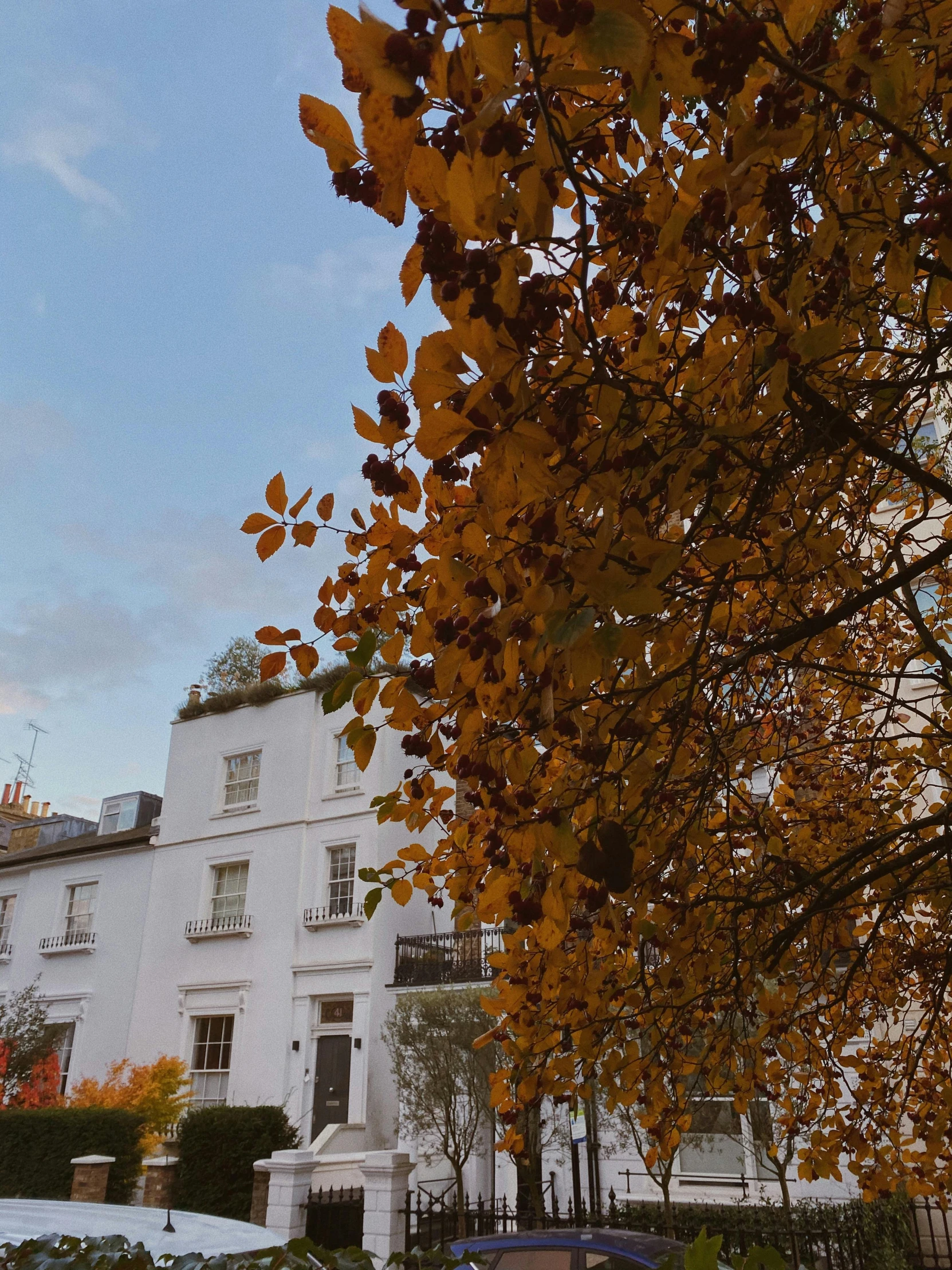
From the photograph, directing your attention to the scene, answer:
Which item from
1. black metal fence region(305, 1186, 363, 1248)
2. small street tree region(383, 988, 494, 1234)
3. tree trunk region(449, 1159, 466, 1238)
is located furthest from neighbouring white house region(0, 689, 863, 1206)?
black metal fence region(305, 1186, 363, 1248)

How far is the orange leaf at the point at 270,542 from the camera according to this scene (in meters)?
1.84

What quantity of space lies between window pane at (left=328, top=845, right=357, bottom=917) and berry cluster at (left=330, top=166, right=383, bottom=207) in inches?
585

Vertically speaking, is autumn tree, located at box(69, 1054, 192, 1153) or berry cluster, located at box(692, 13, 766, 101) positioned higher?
berry cluster, located at box(692, 13, 766, 101)

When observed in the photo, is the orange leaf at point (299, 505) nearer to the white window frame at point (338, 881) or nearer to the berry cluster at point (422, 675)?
the berry cluster at point (422, 675)

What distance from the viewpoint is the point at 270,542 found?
1848mm

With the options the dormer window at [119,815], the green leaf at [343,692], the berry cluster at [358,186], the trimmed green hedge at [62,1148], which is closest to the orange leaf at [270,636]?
the green leaf at [343,692]

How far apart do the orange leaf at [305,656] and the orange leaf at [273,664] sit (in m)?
0.02

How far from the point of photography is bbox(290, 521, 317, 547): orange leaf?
1854mm

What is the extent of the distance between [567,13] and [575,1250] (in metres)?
6.60

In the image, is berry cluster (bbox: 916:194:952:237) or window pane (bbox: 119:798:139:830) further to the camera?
window pane (bbox: 119:798:139:830)

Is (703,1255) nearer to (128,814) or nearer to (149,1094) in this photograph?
(149,1094)

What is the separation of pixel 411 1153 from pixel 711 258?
46.5 ft

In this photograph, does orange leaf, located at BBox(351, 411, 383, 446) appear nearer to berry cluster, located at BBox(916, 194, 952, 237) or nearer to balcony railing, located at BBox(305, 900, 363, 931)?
berry cluster, located at BBox(916, 194, 952, 237)

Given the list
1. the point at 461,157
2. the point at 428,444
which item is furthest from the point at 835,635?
the point at 461,157
